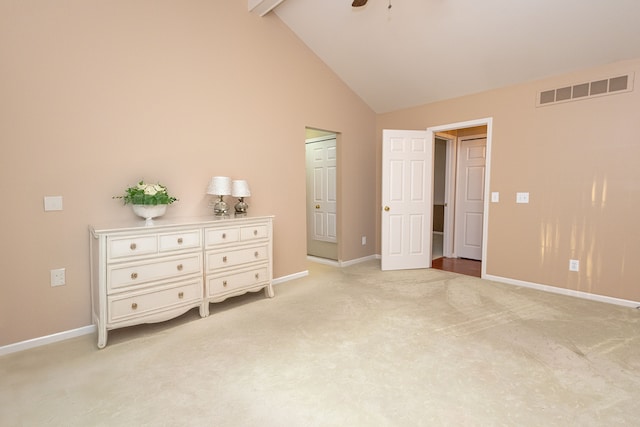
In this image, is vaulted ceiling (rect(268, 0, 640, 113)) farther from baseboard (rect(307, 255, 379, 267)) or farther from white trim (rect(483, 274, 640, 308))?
baseboard (rect(307, 255, 379, 267))

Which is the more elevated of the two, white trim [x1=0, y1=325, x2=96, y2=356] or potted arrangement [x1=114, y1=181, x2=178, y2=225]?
potted arrangement [x1=114, y1=181, x2=178, y2=225]

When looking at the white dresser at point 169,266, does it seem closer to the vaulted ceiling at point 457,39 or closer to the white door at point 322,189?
the white door at point 322,189

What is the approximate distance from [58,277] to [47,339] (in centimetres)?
49

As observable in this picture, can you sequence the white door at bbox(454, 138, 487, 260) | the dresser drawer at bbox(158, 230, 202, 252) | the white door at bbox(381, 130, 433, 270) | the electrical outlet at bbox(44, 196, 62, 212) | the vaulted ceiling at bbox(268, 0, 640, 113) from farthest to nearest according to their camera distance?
the white door at bbox(454, 138, 487, 260)
the white door at bbox(381, 130, 433, 270)
the vaulted ceiling at bbox(268, 0, 640, 113)
the dresser drawer at bbox(158, 230, 202, 252)
the electrical outlet at bbox(44, 196, 62, 212)

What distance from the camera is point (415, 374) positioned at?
2068mm

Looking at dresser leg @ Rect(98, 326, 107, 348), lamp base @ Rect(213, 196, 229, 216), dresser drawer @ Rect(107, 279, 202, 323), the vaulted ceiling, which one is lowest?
dresser leg @ Rect(98, 326, 107, 348)

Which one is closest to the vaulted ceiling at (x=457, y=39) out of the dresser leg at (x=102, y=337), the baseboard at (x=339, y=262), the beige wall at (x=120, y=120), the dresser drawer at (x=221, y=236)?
the beige wall at (x=120, y=120)

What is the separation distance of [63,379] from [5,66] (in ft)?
7.40

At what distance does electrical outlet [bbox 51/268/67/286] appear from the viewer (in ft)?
8.38

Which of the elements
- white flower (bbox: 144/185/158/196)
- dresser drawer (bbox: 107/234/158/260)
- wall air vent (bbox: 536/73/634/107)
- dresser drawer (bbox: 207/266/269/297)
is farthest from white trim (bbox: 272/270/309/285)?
wall air vent (bbox: 536/73/634/107)

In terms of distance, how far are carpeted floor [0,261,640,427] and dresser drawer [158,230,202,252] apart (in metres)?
0.73

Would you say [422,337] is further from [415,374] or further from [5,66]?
[5,66]

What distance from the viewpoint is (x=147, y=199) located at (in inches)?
108

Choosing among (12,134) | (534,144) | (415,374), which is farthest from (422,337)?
(12,134)
